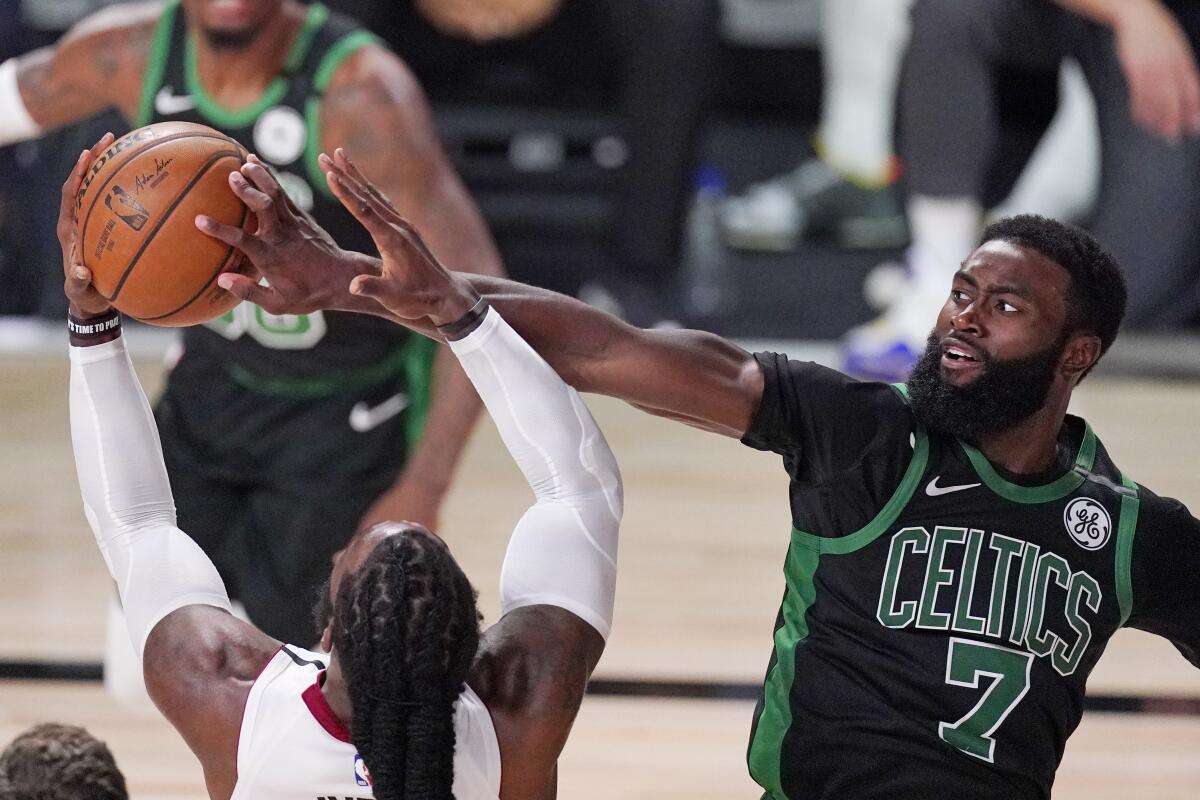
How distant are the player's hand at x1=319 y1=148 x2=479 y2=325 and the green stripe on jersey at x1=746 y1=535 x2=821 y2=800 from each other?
2.24 feet

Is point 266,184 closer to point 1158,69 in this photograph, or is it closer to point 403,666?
point 403,666

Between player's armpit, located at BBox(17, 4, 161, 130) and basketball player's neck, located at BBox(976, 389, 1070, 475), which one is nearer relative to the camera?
basketball player's neck, located at BBox(976, 389, 1070, 475)

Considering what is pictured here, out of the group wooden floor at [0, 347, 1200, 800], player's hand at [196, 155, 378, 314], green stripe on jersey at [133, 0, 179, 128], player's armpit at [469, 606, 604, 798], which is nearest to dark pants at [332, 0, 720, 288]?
wooden floor at [0, 347, 1200, 800]

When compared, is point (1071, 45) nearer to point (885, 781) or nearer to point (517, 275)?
point (517, 275)

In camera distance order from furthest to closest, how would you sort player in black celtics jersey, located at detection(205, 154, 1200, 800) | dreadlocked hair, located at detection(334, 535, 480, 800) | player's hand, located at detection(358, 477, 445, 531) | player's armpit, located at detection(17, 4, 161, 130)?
player's armpit, located at detection(17, 4, 161, 130) → player's hand, located at detection(358, 477, 445, 531) → player in black celtics jersey, located at detection(205, 154, 1200, 800) → dreadlocked hair, located at detection(334, 535, 480, 800)

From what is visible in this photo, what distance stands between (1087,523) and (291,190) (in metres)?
2.13

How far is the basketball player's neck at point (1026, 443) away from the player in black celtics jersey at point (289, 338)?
5.16ft

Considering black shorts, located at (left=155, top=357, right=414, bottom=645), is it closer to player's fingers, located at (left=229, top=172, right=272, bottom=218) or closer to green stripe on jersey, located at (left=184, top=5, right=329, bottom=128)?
green stripe on jersey, located at (left=184, top=5, right=329, bottom=128)

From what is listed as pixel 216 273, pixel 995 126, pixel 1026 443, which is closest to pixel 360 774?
pixel 216 273

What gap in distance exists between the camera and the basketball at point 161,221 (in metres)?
2.46

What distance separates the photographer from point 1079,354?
2514 millimetres

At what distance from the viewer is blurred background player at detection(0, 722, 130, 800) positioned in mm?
2219

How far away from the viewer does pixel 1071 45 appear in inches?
363

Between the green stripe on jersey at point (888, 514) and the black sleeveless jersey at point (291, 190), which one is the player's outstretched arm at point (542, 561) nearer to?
the green stripe on jersey at point (888, 514)
